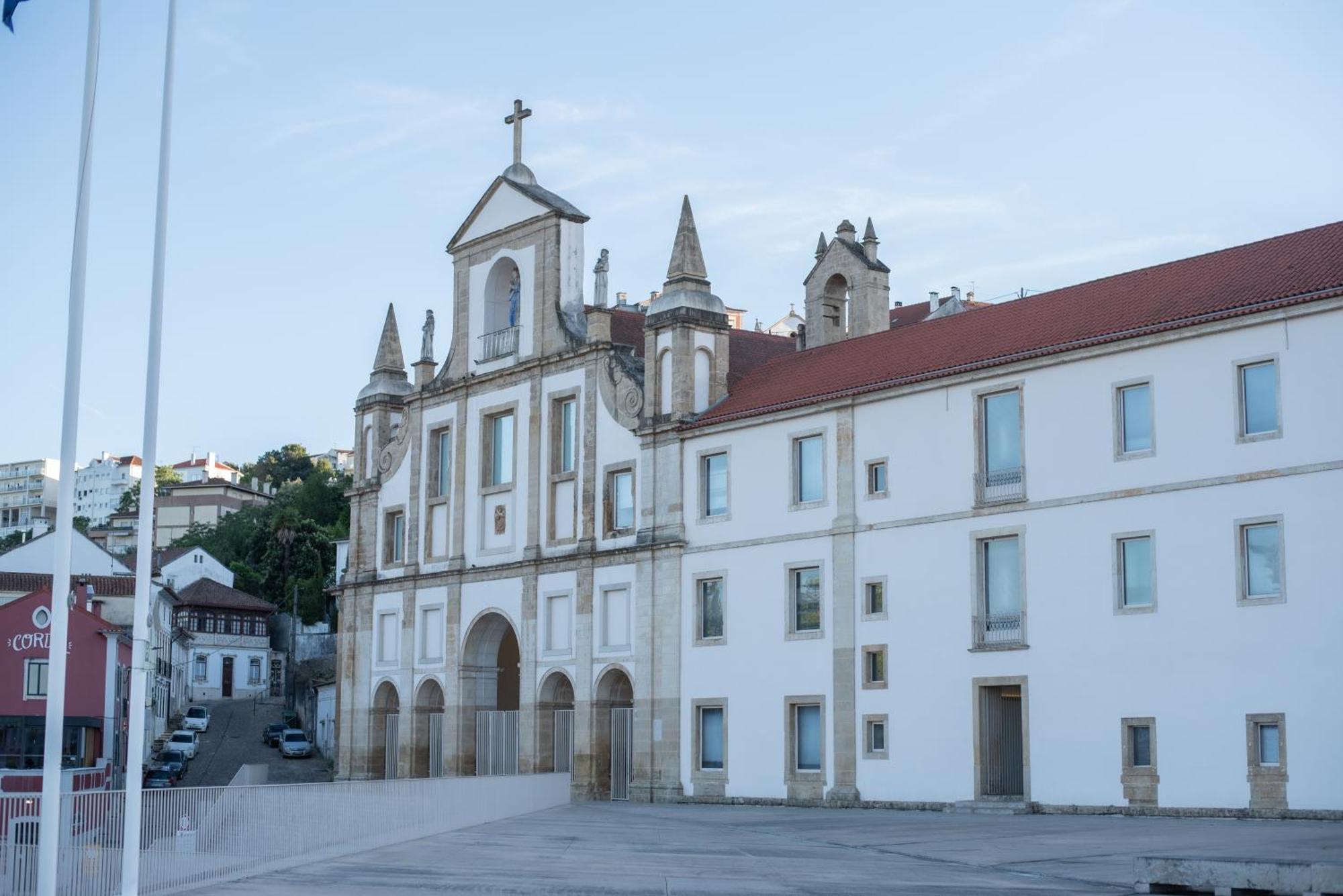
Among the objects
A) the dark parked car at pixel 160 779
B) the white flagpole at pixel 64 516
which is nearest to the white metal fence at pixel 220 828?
the white flagpole at pixel 64 516

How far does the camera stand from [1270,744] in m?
34.7

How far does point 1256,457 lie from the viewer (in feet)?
118

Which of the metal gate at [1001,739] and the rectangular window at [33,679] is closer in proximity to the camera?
the metal gate at [1001,739]

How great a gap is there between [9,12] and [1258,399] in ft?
81.8

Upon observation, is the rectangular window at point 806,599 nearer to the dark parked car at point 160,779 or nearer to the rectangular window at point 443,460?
the rectangular window at point 443,460

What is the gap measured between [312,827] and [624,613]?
22.8m

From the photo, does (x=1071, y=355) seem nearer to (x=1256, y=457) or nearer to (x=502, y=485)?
(x=1256, y=457)

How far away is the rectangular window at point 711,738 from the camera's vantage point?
4778 centimetres

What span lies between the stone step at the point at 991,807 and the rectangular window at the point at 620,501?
14.9 meters

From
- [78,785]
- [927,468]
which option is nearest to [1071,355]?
[927,468]

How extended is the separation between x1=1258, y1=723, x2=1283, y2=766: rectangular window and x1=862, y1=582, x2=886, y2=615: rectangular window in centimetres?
1080

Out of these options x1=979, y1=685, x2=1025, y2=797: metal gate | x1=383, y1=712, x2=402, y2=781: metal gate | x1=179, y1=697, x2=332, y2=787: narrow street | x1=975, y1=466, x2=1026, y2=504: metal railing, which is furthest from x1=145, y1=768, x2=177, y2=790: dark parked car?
x1=975, y1=466, x2=1026, y2=504: metal railing

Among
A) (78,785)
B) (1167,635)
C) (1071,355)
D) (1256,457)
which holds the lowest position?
(78,785)

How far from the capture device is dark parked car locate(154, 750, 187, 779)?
72.9 m
